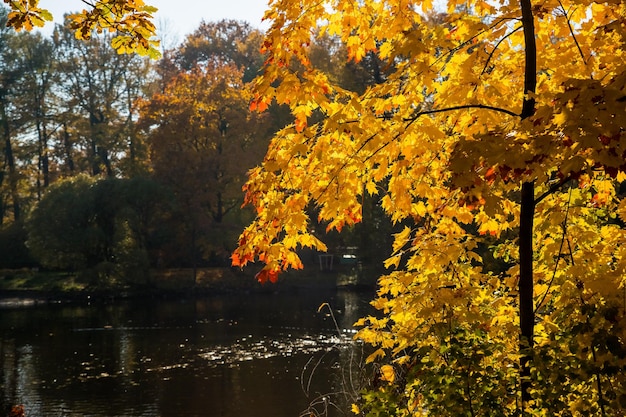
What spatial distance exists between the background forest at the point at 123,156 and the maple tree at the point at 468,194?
24663 millimetres

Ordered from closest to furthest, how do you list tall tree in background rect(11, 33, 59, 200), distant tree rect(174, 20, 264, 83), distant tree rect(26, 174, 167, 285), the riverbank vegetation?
the riverbank vegetation → distant tree rect(26, 174, 167, 285) → tall tree in background rect(11, 33, 59, 200) → distant tree rect(174, 20, 264, 83)

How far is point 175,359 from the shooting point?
17172mm

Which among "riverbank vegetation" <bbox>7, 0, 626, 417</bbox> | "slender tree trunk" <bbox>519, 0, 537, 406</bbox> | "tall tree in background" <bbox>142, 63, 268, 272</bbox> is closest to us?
"riverbank vegetation" <bbox>7, 0, 626, 417</bbox>

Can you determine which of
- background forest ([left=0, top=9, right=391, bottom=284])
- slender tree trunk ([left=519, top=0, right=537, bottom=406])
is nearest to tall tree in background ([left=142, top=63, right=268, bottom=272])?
background forest ([left=0, top=9, right=391, bottom=284])

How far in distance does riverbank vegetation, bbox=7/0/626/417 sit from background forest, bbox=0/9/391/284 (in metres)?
24.6

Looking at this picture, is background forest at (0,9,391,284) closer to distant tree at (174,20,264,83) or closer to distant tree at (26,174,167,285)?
distant tree at (26,174,167,285)

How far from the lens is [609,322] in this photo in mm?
3270

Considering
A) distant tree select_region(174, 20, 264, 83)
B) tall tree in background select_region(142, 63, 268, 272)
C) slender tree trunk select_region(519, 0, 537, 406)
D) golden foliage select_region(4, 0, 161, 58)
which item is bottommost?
slender tree trunk select_region(519, 0, 537, 406)

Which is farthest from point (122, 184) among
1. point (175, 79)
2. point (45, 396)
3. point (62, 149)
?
point (45, 396)

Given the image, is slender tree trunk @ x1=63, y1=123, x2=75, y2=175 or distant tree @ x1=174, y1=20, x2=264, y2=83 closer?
A: slender tree trunk @ x1=63, y1=123, x2=75, y2=175

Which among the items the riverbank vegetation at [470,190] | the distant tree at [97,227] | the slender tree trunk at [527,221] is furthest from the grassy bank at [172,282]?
the slender tree trunk at [527,221]

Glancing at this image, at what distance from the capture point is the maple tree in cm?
345

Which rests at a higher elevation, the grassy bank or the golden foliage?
the golden foliage

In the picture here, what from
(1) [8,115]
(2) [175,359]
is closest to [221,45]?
(1) [8,115]
